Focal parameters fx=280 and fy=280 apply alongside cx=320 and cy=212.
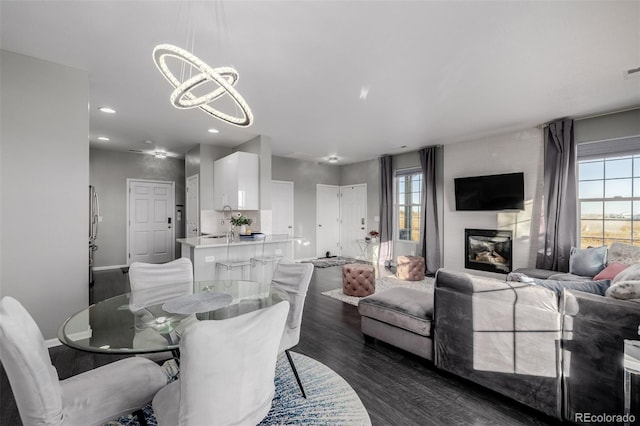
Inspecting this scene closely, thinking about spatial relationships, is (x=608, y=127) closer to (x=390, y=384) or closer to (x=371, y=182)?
(x=371, y=182)

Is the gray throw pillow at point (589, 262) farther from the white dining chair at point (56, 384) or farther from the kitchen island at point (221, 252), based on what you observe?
the white dining chair at point (56, 384)

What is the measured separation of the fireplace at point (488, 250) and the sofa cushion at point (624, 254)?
4.87 ft

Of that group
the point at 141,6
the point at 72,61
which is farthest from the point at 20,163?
the point at 141,6

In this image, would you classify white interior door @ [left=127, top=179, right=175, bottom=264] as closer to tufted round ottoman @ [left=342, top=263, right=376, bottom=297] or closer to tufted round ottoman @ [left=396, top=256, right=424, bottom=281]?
tufted round ottoman @ [left=342, top=263, right=376, bottom=297]

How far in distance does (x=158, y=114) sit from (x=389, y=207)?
5386mm

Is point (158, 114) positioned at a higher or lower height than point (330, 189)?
higher

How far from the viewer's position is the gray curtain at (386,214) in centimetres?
728

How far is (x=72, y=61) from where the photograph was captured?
2797 mm

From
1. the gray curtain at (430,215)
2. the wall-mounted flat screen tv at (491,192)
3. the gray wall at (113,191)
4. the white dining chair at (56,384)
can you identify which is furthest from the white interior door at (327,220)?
the white dining chair at (56,384)

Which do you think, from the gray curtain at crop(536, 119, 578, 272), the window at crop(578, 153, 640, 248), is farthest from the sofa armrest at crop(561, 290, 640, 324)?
the window at crop(578, 153, 640, 248)

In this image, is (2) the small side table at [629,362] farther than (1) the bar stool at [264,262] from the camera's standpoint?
No

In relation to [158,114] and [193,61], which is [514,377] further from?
[158,114]

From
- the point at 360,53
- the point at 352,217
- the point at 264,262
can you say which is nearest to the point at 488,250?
the point at 352,217

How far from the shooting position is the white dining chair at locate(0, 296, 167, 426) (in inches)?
41.5
